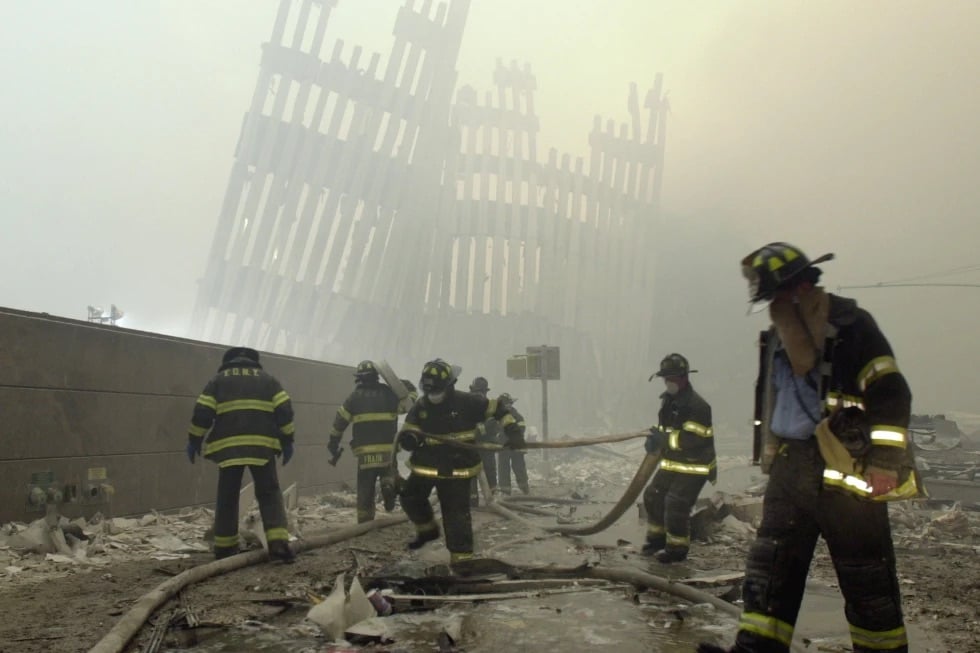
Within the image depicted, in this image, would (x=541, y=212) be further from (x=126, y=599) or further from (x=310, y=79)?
(x=126, y=599)

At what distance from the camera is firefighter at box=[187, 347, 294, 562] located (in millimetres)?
5551

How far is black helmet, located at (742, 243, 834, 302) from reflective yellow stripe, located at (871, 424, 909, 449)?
24.5 inches

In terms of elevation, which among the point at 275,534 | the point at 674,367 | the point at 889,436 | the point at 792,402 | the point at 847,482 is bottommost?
the point at 275,534

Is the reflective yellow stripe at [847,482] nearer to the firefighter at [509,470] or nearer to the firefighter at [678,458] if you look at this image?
the firefighter at [678,458]

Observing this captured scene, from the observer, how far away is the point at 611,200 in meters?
26.5

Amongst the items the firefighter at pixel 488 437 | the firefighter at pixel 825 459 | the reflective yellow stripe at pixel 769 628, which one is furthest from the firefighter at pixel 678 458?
the firefighter at pixel 488 437

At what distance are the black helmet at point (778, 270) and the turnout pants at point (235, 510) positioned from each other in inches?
162

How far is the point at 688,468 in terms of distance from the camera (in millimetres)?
6121

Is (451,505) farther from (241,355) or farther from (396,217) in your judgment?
(396,217)

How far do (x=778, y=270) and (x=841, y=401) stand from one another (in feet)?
1.81

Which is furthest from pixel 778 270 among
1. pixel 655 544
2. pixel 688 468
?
pixel 655 544

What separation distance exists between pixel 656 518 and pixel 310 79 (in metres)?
15.6

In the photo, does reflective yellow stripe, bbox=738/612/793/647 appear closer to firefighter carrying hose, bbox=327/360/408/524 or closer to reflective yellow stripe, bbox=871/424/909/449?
reflective yellow stripe, bbox=871/424/909/449

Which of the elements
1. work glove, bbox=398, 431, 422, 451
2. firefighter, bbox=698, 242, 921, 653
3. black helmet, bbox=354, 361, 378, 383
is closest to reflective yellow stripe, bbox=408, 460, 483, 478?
work glove, bbox=398, 431, 422, 451
